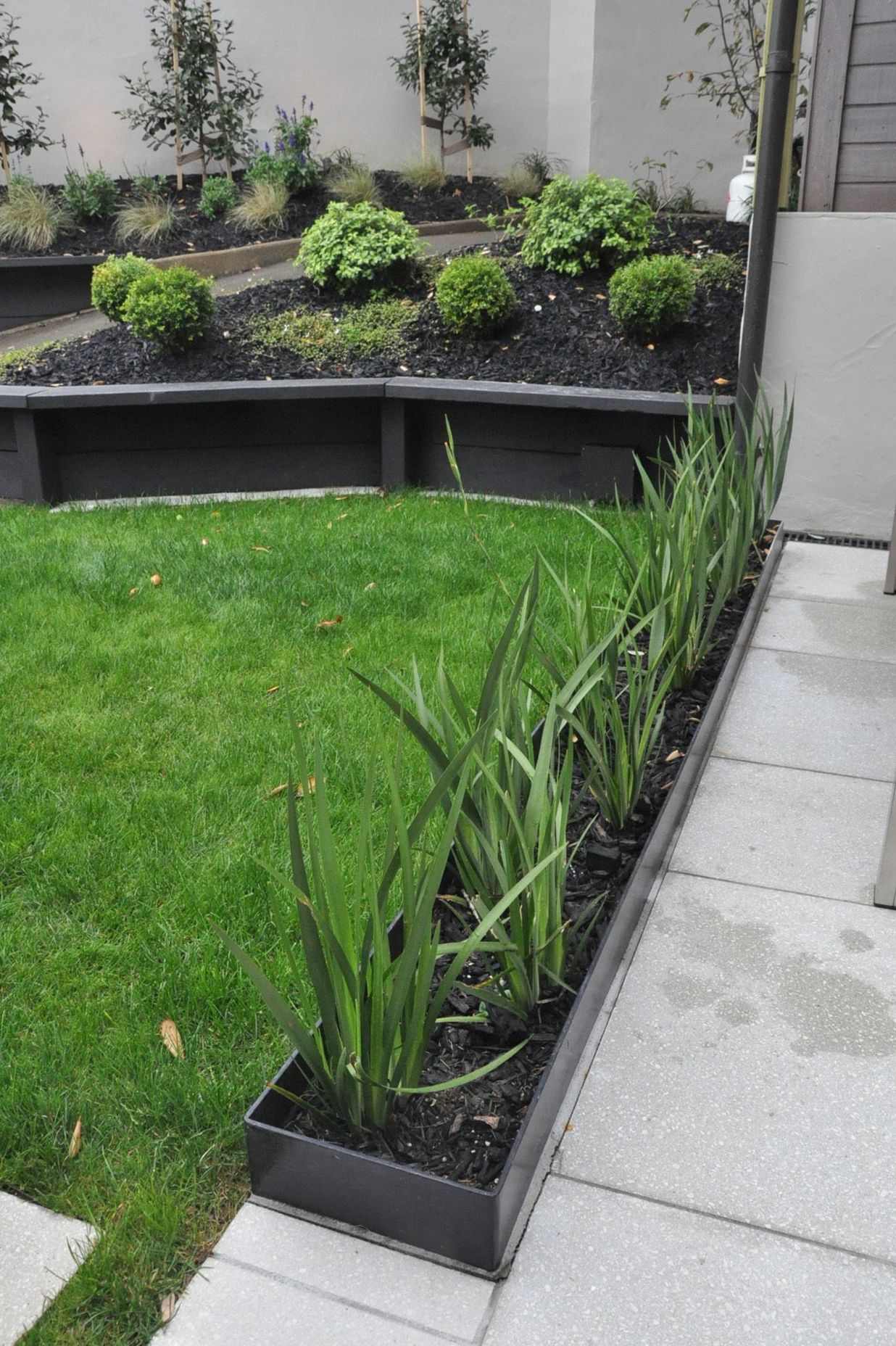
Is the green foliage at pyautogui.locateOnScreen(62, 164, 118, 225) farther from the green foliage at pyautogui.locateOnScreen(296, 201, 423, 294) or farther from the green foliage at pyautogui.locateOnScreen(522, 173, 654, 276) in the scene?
the green foliage at pyautogui.locateOnScreen(522, 173, 654, 276)

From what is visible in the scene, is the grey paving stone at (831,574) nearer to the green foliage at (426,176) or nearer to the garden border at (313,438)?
the garden border at (313,438)

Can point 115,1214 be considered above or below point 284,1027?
below

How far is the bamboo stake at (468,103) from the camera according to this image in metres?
9.88

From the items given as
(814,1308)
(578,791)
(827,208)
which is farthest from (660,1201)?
(827,208)

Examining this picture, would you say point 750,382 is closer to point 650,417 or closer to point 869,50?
point 650,417

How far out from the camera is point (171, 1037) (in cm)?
182

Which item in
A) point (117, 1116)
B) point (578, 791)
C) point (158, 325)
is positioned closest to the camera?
point (117, 1116)

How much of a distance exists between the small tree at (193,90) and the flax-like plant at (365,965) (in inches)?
384

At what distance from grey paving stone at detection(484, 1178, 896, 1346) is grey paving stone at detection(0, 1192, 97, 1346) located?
1.84 ft

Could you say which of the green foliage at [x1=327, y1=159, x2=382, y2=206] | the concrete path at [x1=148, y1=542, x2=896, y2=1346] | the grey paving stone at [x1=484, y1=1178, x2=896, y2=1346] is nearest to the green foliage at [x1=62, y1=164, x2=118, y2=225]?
the green foliage at [x1=327, y1=159, x2=382, y2=206]

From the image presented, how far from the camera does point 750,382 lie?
15.3 ft

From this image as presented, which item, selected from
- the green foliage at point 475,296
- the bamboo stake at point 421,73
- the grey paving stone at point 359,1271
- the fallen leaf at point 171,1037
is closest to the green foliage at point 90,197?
the bamboo stake at point 421,73

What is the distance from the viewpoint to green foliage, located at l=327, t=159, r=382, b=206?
9.07 metres

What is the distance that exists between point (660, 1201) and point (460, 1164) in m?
0.29
